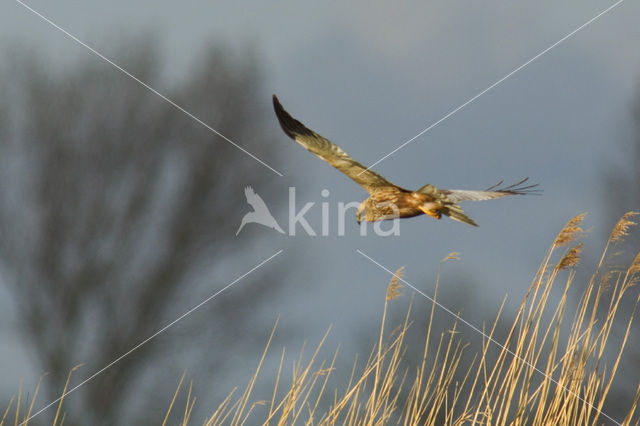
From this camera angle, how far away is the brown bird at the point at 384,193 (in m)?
2.38

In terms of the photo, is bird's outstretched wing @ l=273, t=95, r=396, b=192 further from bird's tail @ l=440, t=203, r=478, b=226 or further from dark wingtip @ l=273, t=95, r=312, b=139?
bird's tail @ l=440, t=203, r=478, b=226

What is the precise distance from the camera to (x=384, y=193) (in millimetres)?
2600

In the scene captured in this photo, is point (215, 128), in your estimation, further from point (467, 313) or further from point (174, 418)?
point (467, 313)

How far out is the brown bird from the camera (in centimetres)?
238

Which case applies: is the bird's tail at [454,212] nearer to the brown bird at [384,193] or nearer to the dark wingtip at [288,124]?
the brown bird at [384,193]

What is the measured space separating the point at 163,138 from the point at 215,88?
0.95m

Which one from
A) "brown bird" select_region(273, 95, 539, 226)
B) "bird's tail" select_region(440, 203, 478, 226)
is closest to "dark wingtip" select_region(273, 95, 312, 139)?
"brown bird" select_region(273, 95, 539, 226)

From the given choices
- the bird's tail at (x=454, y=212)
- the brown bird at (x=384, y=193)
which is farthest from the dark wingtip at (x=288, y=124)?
the bird's tail at (x=454, y=212)

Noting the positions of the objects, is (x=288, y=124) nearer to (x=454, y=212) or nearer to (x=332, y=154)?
(x=332, y=154)

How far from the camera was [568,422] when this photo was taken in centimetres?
246

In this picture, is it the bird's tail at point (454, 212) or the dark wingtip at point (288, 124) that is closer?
the bird's tail at point (454, 212)

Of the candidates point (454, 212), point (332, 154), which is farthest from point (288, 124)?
point (454, 212)

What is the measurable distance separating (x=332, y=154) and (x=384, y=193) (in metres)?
0.25

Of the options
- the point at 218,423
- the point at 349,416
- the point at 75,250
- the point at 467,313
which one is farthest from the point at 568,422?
the point at 467,313
